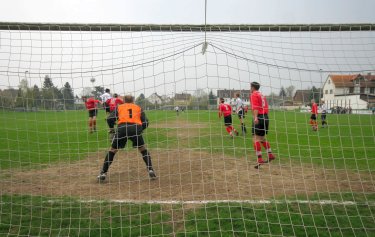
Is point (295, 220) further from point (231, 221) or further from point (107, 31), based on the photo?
point (107, 31)

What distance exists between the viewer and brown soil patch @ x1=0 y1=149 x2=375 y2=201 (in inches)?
218

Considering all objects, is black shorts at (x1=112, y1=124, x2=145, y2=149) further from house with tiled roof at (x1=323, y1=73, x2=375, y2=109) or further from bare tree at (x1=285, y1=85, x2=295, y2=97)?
house with tiled roof at (x1=323, y1=73, x2=375, y2=109)

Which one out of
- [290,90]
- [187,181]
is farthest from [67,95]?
[290,90]

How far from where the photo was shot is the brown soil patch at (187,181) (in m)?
5.54

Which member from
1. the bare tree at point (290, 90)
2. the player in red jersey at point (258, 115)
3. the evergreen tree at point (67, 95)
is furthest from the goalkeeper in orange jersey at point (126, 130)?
the bare tree at point (290, 90)

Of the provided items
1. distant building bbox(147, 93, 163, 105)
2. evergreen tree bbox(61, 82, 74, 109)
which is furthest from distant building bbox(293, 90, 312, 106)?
evergreen tree bbox(61, 82, 74, 109)

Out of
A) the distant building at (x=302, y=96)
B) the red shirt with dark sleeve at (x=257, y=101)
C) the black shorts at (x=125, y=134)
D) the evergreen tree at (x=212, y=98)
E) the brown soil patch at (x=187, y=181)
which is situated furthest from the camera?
the red shirt with dark sleeve at (x=257, y=101)

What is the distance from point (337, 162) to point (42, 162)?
7.82 metres

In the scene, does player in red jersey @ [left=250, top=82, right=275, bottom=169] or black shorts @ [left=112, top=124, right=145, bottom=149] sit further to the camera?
player in red jersey @ [left=250, top=82, right=275, bottom=169]

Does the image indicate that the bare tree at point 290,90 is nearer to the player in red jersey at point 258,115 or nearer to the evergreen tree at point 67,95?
the player in red jersey at point 258,115

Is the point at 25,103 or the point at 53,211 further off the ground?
the point at 25,103

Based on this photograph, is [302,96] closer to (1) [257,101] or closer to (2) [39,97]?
(1) [257,101]

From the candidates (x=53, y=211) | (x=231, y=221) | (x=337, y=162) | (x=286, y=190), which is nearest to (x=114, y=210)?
(x=53, y=211)

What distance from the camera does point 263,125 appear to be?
7.48m
